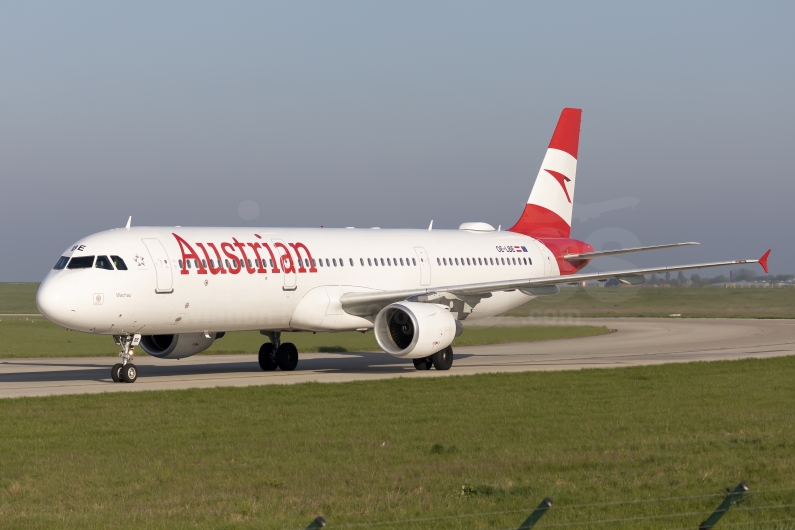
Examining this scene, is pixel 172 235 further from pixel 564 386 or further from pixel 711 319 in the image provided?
pixel 711 319

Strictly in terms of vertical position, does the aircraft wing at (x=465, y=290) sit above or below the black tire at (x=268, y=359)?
above

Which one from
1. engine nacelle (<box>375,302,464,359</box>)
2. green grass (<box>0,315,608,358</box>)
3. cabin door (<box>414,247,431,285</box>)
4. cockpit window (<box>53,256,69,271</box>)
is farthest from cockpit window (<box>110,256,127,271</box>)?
green grass (<box>0,315,608,358</box>)

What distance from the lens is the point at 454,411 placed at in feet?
60.6

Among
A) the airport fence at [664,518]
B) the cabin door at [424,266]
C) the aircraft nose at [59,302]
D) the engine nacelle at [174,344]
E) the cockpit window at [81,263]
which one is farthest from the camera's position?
the cabin door at [424,266]

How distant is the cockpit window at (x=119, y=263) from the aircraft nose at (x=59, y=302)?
3.72ft

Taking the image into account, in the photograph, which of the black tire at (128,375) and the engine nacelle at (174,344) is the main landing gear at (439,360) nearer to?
the engine nacelle at (174,344)

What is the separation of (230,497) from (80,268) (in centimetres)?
1410

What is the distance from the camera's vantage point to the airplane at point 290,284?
79.7 ft

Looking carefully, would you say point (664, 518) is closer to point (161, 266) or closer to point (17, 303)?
point (161, 266)

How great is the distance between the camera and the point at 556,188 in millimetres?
37375

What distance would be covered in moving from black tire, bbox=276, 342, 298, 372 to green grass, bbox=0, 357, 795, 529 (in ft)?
25.7

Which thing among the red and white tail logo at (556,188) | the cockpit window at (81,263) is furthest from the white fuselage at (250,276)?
the red and white tail logo at (556,188)

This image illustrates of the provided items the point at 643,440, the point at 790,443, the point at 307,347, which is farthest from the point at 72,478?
the point at 307,347

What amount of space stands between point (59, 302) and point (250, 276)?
498 centimetres
